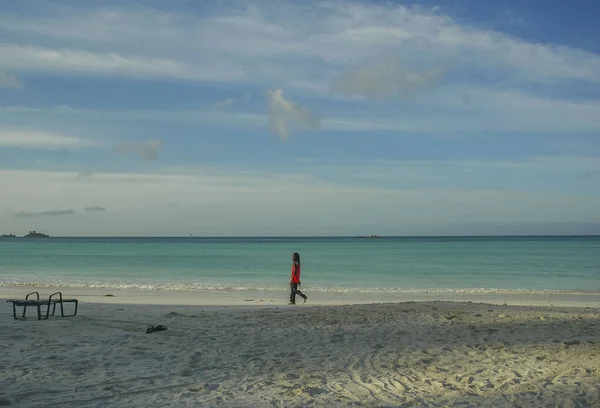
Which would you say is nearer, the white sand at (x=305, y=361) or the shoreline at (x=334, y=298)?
the white sand at (x=305, y=361)

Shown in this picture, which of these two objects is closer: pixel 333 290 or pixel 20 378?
pixel 20 378

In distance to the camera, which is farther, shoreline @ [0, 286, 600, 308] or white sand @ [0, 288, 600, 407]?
shoreline @ [0, 286, 600, 308]

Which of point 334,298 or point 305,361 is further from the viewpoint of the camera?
point 334,298

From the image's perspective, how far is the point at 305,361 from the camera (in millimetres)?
8586

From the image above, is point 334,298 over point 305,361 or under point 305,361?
under

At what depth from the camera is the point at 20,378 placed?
733 centimetres

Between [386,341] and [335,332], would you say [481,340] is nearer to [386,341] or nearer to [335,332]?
[386,341]

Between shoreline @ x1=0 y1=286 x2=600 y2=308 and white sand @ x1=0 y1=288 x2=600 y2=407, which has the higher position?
white sand @ x1=0 y1=288 x2=600 y2=407

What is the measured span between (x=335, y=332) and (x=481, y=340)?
104 inches

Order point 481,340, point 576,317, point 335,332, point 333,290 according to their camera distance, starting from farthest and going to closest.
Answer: point 333,290
point 576,317
point 335,332
point 481,340

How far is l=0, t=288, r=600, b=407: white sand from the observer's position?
6707 mm

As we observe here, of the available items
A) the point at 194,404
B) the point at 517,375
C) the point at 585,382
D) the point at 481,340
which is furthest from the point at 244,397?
the point at 481,340

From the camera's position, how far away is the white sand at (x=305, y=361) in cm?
671

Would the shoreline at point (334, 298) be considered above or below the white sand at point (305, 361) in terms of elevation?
below
